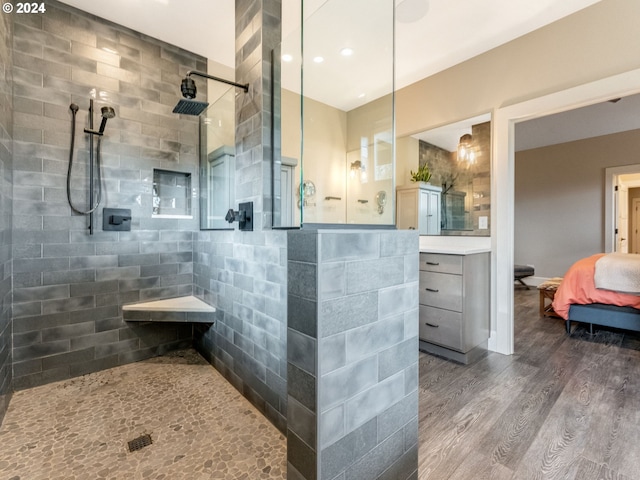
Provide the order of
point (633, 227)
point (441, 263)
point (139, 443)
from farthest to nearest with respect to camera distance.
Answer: point (633, 227)
point (441, 263)
point (139, 443)

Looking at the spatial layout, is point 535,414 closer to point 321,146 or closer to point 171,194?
point 321,146

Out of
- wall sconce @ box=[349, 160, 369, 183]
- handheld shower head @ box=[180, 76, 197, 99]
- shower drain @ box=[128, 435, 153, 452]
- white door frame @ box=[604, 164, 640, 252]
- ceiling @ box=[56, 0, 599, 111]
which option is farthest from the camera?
white door frame @ box=[604, 164, 640, 252]

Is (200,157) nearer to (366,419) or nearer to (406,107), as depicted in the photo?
(406,107)

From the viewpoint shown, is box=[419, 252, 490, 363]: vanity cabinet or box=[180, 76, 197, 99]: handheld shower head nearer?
box=[180, 76, 197, 99]: handheld shower head

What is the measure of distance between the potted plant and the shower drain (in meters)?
3.13

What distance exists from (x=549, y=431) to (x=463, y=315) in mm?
921

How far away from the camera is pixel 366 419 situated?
1.07 meters

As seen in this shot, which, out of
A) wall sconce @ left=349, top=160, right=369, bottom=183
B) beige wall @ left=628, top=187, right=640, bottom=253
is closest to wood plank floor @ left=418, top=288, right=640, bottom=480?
wall sconce @ left=349, top=160, right=369, bottom=183

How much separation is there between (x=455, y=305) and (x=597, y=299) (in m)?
1.85

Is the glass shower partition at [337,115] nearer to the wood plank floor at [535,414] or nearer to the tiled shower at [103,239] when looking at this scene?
the tiled shower at [103,239]

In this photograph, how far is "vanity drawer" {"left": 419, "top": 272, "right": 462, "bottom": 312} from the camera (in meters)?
2.46

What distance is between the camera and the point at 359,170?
95.7 inches

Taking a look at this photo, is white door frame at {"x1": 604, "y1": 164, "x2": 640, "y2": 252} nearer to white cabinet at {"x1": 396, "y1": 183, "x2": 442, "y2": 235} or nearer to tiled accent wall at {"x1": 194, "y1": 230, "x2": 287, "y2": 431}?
white cabinet at {"x1": 396, "y1": 183, "x2": 442, "y2": 235}

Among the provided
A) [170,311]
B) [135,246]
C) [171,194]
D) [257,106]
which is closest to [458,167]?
[257,106]
